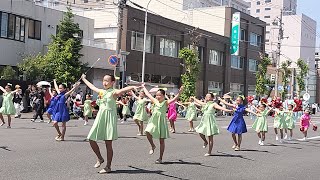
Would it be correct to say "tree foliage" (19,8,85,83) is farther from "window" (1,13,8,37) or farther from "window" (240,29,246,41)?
"window" (240,29,246,41)

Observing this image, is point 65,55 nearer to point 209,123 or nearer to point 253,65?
point 209,123

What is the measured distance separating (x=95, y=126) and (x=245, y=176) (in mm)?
3510

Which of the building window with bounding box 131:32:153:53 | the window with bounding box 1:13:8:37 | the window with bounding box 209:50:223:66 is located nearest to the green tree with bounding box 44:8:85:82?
the window with bounding box 1:13:8:37

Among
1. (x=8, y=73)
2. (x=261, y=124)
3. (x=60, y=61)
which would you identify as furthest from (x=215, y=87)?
(x=261, y=124)

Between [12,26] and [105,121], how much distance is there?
947 inches

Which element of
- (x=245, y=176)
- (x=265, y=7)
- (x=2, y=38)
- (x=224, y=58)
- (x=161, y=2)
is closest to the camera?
(x=245, y=176)

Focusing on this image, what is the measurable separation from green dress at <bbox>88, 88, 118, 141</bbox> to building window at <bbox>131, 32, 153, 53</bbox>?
31848 millimetres

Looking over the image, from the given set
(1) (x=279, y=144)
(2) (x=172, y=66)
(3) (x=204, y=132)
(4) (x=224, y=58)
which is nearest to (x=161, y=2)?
(4) (x=224, y=58)

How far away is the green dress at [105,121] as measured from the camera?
28.9ft

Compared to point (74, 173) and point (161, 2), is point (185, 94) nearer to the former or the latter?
point (161, 2)

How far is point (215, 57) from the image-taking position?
55469 millimetres

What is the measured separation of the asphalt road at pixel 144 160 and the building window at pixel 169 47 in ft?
97.2

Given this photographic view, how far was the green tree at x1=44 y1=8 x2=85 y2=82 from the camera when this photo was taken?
29.7 meters

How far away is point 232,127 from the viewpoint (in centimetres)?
1388
